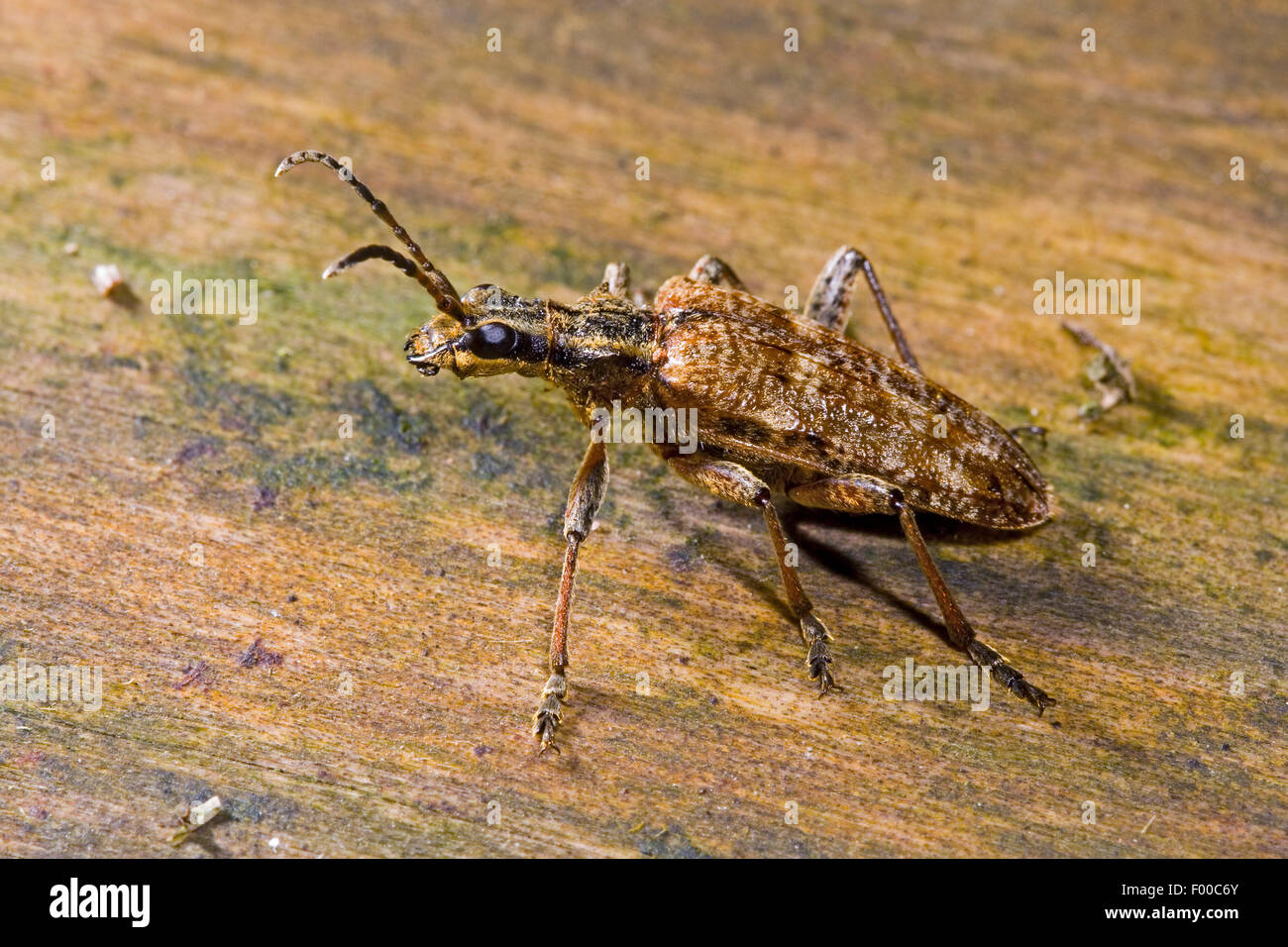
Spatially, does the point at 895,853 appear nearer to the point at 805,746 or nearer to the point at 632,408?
the point at 805,746

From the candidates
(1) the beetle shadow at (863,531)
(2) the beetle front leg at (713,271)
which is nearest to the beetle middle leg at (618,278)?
(2) the beetle front leg at (713,271)

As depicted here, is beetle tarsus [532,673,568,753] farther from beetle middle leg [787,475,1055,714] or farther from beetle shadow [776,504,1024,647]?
beetle middle leg [787,475,1055,714]

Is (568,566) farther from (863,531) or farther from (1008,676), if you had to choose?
(1008,676)

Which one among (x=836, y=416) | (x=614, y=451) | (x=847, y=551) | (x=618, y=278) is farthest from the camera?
(x=618, y=278)

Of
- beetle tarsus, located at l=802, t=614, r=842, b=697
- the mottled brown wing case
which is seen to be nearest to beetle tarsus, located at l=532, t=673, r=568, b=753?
beetle tarsus, located at l=802, t=614, r=842, b=697

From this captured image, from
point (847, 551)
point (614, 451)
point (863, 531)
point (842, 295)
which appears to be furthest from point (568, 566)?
point (842, 295)

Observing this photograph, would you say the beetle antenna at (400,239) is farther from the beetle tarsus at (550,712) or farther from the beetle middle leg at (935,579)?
the beetle middle leg at (935,579)
